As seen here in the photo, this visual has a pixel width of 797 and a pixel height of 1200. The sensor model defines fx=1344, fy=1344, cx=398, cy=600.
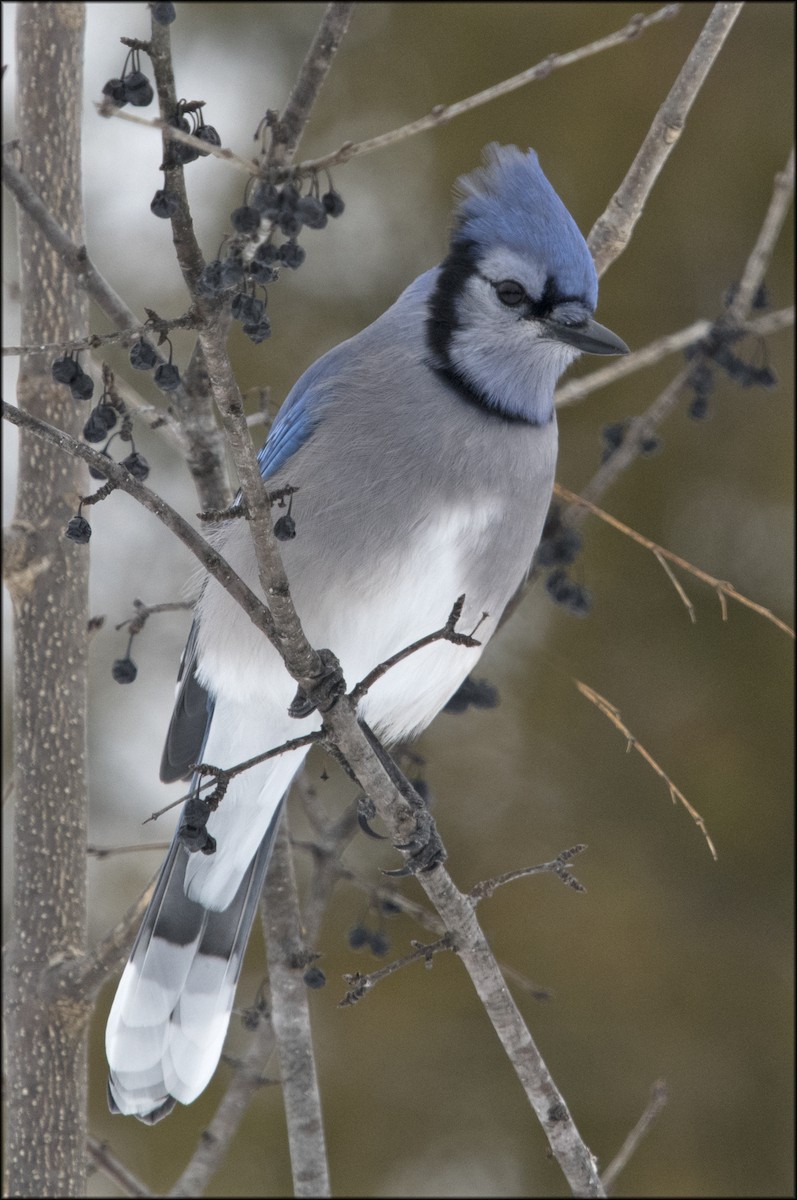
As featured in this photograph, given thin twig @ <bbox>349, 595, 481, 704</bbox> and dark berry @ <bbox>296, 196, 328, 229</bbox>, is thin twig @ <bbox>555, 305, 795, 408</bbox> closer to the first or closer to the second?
thin twig @ <bbox>349, 595, 481, 704</bbox>

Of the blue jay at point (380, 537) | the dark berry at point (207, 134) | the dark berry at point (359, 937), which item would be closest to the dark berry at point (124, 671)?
the blue jay at point (380, 537)

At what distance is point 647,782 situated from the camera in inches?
155

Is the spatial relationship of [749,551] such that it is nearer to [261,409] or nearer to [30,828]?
[261,409]

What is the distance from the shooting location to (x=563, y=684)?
3.99 metres

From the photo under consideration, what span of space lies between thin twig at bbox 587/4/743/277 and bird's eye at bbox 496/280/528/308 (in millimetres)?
147

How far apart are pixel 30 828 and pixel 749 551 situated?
2575mm

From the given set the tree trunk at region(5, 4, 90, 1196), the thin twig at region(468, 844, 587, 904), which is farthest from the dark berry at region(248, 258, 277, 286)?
the tree trunk at region(5, 4, 90, 1196)

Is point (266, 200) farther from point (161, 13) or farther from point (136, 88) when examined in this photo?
point (136, 88)

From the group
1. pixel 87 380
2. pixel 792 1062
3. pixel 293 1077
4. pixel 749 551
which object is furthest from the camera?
pixel 749 551

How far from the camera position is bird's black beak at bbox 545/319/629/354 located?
218 centimetres

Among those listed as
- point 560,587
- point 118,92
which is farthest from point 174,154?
point 560,587

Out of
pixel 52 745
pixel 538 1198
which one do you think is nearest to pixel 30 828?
pixel 52 745

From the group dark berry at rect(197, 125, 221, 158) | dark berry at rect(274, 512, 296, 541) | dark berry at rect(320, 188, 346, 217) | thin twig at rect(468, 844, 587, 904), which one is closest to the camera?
dark berry at rect(197, 125, 221, 158)

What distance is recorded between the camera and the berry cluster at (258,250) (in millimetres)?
1262
